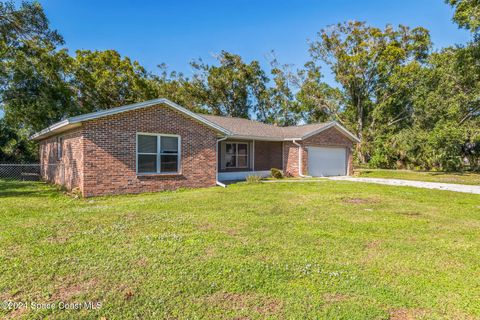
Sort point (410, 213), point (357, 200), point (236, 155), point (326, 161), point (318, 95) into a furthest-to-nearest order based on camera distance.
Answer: point (318, 95) → point (326, 161) → point (236, 155) → point (357, 200) → point (410, 213)

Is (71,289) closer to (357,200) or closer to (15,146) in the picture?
(357,200)

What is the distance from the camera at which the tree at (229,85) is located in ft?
108

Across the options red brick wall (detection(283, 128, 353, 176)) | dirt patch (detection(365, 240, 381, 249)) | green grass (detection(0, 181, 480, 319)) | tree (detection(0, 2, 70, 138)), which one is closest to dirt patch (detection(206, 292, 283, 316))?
green grass (detection(0, 181, 480, 319))

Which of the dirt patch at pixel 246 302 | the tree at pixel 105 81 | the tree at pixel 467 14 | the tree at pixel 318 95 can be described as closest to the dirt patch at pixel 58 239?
the dirt patch at pixel 246 302

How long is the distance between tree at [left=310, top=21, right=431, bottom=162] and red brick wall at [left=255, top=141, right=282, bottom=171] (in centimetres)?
1383

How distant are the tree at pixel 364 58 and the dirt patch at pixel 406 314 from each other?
27.6 meters

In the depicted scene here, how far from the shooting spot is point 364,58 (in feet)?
94.9

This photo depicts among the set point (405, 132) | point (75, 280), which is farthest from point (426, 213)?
point (405, 132)

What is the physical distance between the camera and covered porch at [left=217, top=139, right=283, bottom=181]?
16997 millimetres

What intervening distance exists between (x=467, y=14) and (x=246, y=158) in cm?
1470

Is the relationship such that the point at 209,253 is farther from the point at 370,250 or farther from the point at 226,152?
the point at 226,152

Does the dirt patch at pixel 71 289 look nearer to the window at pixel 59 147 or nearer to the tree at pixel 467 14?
the window at pixel 59 147

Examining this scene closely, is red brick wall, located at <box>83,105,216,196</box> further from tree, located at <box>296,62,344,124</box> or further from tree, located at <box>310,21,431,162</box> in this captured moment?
tree, located at <box>296,62,344,124</box>

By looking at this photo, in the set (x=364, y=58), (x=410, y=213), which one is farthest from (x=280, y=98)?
(x=410, y=213)
